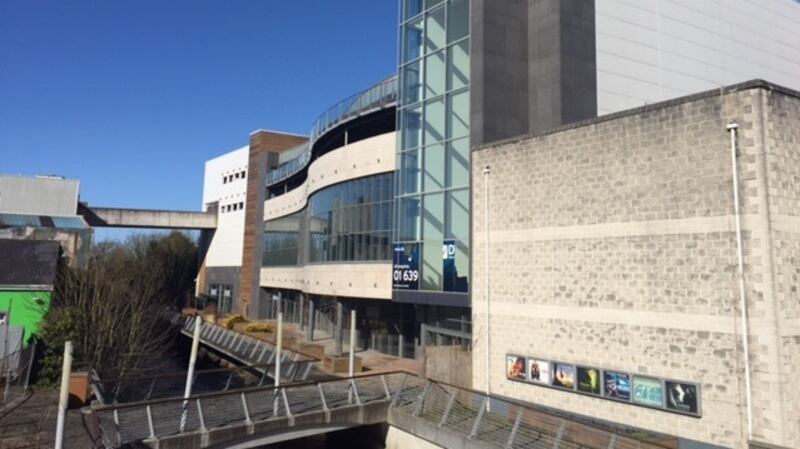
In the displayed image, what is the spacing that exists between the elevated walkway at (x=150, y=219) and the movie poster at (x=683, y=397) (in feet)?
169

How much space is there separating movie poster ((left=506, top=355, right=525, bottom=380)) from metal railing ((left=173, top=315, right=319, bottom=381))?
625 cm

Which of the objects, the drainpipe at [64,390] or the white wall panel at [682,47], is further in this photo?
the white wall panel at [682,47]

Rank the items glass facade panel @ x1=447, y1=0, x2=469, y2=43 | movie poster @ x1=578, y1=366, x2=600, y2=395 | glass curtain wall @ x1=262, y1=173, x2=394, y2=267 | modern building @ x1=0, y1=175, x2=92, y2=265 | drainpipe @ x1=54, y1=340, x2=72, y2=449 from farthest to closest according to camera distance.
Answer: modern building @ x1=0, y1=175, x2=92, y2=265 → glass curtain wall @ x1=262, y1=173, x2=394, y2=267 → glass facade panel @ x1=447, y1=0, x2=469, y2=43 → movie poster @ x1=578, y1=366, x2=600, y2=395 → drainpipe @ x1=54, y1=340, x2=72, y2=449

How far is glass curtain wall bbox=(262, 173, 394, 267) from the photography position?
85.1ft

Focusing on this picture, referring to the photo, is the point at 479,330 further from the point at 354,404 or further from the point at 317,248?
the point at 317,248

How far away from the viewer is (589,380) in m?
14.4

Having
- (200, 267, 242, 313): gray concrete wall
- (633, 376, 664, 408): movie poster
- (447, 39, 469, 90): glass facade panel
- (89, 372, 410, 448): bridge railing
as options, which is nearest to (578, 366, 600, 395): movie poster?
(633, 376, 664, 408): movie poster

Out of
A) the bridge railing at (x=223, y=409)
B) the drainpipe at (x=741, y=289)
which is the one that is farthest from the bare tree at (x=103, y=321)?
the drainpipe at (x=741, y=289)

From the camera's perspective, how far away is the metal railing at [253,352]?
20.2 m

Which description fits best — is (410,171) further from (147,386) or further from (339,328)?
(147,386)

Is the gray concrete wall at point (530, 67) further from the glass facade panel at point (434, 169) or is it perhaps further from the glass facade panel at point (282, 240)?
the glass facade panel at point (282, 240)

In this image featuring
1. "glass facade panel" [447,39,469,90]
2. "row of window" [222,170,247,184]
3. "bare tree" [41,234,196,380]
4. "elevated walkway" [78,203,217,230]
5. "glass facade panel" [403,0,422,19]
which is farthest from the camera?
"elevated walkway" [78,203,217,230]

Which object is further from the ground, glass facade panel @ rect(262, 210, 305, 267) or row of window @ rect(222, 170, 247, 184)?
row of window @ rect(222, 170, 247, 184)

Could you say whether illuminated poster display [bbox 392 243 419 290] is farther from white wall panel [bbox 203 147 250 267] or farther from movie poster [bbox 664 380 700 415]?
white wall panel [bbox 203 147 250 267]
